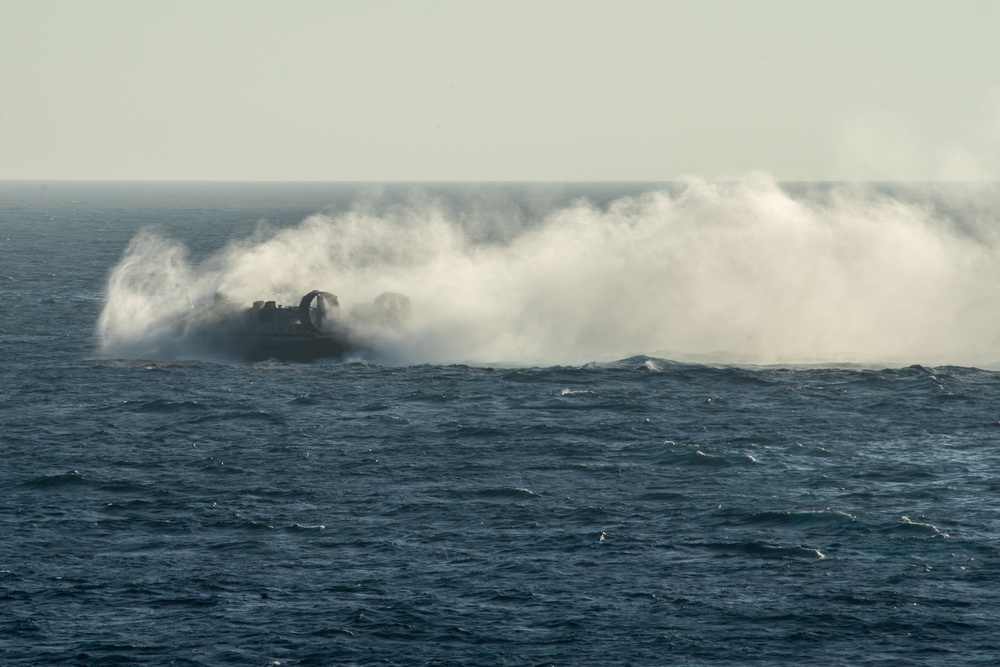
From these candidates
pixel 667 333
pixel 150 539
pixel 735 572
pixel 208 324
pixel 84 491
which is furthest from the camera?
pixel 667 333

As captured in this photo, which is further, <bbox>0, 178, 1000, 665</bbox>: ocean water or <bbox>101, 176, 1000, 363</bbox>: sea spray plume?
<bbox>101, 176, 1000, 363</bbox>: sea spray plume

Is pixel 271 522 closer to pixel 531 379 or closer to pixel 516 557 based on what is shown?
pixel 516 557

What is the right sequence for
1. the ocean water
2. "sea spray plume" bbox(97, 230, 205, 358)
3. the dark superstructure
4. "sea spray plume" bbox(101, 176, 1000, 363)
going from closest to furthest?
the ocean water
the dark superstructure
"sea spray plume" bbox(97, 230, 205, 358)
"sea spray plume" bbox(101, 176, 1000, 363)

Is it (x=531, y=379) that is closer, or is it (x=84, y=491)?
(x=84, y=491)

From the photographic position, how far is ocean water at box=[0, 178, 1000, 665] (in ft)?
122

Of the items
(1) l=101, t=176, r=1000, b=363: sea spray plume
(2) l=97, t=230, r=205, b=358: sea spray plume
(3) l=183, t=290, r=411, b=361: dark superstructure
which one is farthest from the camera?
(1) l=101, t=176, r=1000, b=363: sea spray plume

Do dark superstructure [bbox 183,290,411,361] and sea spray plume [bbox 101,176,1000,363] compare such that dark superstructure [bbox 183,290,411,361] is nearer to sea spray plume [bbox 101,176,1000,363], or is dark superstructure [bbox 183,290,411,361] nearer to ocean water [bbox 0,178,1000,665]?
ocean water [bbox 0,178,1000,665]

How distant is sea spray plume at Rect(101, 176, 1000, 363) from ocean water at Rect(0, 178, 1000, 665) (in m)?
0.31

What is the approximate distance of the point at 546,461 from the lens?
5725cm

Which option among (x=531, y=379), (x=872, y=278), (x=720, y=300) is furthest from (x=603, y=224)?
(x=531, y=379)

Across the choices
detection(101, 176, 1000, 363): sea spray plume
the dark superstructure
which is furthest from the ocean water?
the dark superstructure

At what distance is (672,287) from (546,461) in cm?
4585

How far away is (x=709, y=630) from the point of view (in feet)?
120

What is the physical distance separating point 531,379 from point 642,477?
25.3m
